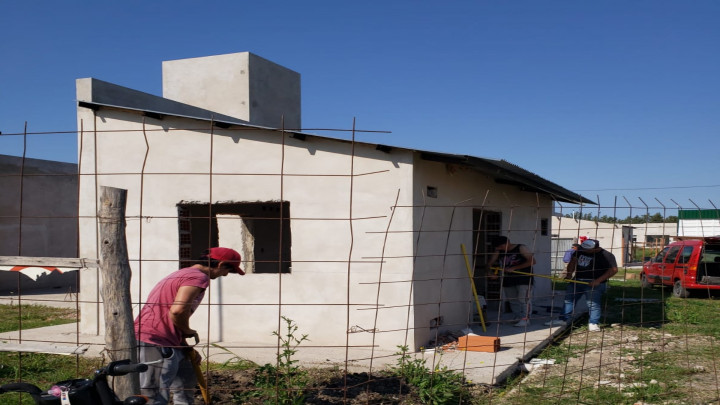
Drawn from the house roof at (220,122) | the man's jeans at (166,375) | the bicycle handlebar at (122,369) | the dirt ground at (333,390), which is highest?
the house roof at (220,122)

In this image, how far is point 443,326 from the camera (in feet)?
26.4

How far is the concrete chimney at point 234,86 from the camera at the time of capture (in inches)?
568

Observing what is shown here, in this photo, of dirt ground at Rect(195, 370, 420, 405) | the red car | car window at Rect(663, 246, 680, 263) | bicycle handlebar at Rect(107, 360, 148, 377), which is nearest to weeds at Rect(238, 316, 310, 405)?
dirt ground at Rect(195, 370, 420, 405)

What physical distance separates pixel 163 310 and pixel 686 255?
45.6ft

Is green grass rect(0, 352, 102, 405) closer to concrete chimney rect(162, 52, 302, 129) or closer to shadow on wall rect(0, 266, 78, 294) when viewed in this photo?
concrete chimney rect(162, 52, 302, 129)

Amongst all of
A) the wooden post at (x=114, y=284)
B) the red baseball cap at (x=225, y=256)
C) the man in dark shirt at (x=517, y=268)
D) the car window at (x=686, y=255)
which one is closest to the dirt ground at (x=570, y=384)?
the red baseball cap at (x=225, y=256)

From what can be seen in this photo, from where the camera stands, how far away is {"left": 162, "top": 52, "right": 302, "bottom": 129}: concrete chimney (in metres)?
14.4

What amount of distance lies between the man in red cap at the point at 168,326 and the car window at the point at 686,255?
13.4 meters

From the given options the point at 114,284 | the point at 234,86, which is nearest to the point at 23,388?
the point at 114,284

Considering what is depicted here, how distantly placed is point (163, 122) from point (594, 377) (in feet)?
21.4

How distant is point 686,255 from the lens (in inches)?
551

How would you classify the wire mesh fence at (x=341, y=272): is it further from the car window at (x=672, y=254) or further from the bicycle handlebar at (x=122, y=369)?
the car window at (x=672, y=254)

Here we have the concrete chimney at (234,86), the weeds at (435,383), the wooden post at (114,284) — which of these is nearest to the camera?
the wooden post at (114,284)

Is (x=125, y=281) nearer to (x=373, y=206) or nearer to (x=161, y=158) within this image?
(x=373, y=206)
